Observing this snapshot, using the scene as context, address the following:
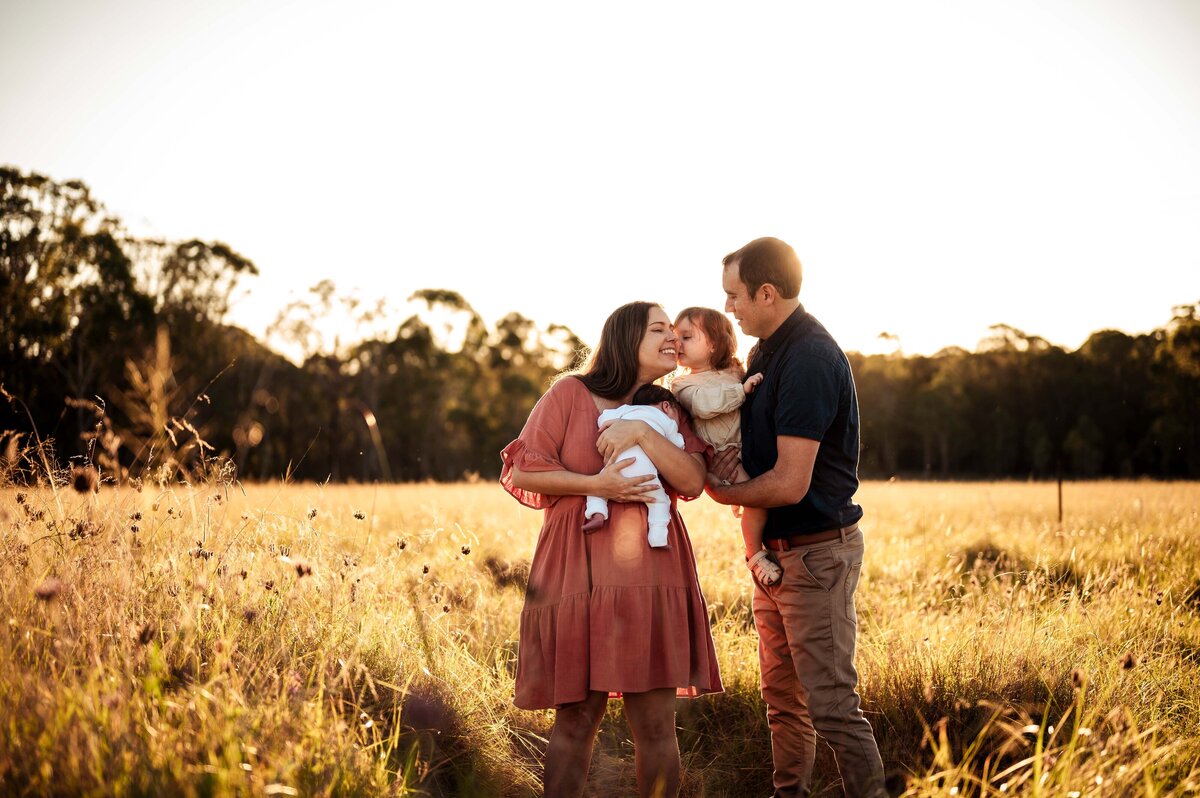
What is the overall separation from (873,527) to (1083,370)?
1495 inches

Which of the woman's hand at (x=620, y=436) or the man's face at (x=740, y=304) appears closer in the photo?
the woman's hand at (x=620, y=436)

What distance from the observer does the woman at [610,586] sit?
10.9 ft

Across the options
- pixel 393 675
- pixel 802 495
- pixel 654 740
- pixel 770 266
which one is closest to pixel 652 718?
pixel 654 740

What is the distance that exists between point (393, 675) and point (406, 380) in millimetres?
35421

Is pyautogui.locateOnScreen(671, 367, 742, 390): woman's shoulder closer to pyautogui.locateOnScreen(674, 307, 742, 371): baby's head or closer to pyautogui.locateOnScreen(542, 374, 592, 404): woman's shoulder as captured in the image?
pyautogui.locateOnScreen(674, 307, 742, 371): baby's head

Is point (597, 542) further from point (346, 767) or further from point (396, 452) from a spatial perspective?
point (396, 452)

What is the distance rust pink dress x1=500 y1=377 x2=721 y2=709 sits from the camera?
3311mm

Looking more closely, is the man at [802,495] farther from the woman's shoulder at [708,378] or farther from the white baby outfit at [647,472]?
the white baby outfit at [647,472]

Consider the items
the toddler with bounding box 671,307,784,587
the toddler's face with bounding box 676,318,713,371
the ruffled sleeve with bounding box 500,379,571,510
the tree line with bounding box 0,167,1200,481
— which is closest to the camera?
the ruffled sleeve with bounding box 500,379,571,510

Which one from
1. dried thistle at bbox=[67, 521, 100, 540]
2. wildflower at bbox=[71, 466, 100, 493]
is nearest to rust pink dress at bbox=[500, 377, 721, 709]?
wildflower at bbox=[71, 466, 100, 493]

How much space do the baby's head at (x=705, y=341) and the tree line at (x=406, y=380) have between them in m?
19.8

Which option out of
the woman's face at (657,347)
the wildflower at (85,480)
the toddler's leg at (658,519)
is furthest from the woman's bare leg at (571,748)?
the wildflower at (85,480)

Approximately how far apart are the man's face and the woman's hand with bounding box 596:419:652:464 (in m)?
0.72

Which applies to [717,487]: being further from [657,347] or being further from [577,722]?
[577,722]
